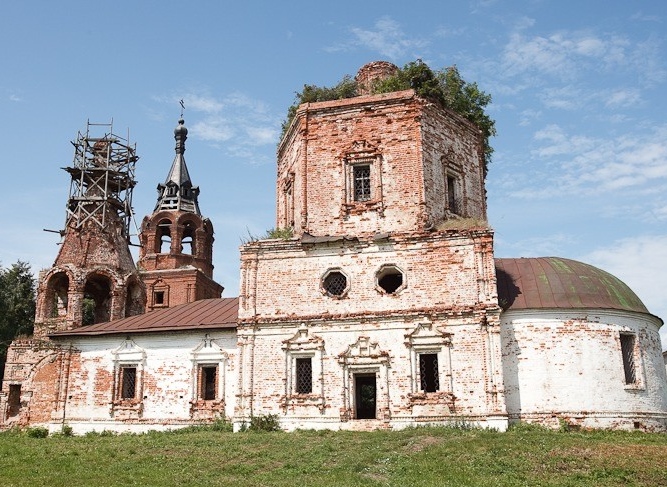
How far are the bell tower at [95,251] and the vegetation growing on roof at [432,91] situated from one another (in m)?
7.71

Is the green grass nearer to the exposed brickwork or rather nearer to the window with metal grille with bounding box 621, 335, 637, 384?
the window with metal grille with bounding box 621, 335, 637, 384

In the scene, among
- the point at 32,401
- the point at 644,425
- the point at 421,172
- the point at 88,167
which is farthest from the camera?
the point at 88,167

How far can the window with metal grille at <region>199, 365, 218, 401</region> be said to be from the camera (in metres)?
18.5

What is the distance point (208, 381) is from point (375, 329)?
5218mm

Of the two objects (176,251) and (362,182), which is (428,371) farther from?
(176,251)

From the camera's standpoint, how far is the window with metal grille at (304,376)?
1683 cm

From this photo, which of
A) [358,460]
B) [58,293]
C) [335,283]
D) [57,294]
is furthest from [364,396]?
[57,294]

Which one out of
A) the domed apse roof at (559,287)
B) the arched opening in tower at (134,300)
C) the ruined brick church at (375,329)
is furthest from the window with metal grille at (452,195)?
the arched opening in tower at (134,300)

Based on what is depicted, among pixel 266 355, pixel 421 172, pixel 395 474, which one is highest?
pixel 421 172

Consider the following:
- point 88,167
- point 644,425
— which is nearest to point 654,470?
point 644,425

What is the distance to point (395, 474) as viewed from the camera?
36.8 feet

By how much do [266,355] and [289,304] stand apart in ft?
4.57

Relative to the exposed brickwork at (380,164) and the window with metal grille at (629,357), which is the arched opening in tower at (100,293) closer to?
the exposed brickwork at (380,164)

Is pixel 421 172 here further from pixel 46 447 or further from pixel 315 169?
pixel 46 447
